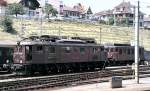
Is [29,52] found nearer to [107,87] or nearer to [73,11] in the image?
[107,87]

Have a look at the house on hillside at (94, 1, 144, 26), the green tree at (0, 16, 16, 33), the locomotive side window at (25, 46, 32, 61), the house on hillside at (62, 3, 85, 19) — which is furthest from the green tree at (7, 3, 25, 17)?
the locomotive side window at (25, 46, 32, 61)

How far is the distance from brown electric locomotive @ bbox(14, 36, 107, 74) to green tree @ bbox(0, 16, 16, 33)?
22.4 m

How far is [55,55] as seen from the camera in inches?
1543

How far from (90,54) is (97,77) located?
22.3ft

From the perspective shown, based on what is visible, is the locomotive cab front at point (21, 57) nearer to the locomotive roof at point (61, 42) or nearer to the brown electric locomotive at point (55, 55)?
the brown electric locomotive at point (55, 55)

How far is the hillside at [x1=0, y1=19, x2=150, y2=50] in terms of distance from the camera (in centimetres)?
6760

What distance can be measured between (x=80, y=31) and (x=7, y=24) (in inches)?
741

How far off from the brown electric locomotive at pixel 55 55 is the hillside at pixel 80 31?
1841cm

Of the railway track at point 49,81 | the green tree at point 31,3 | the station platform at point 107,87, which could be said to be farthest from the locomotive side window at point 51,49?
the green tree at point 31,3

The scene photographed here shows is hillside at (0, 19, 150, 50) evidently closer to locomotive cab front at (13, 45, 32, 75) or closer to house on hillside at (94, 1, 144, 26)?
house on hillside at (94, 1, 144, 26)

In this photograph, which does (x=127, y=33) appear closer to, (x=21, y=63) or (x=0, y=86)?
(x=21, y=63)

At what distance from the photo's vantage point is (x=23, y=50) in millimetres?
36938

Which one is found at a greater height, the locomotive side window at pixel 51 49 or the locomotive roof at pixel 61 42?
the locomotive roof at pixel 61 42

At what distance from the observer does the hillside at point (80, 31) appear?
67600 millimetres
